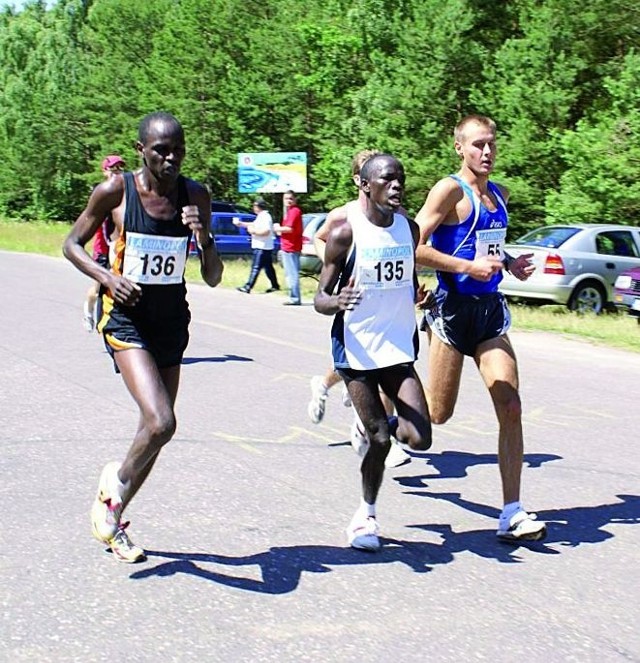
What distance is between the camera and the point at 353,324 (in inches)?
211

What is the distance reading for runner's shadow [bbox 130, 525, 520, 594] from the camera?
486cm

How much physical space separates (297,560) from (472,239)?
74.8 inches

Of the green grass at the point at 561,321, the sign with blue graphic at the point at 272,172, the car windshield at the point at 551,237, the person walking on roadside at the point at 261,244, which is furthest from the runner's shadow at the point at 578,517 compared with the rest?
the sign with blue graphic at the point at 272,172

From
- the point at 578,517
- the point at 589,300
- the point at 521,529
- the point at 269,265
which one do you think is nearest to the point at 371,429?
the point at 521,529

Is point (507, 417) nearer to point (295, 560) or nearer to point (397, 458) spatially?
point (295, 560)

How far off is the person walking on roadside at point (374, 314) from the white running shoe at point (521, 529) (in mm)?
655

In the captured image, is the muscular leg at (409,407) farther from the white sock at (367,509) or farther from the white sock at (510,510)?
the white sock at (510,510)

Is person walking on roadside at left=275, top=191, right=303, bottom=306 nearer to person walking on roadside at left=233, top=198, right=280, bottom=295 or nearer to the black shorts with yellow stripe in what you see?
person walking on roadside at left=233, top=198, right=280, bottom=295

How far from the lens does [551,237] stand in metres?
18.2

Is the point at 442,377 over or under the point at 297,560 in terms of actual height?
over

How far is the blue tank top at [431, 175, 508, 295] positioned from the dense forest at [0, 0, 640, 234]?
60.9ft

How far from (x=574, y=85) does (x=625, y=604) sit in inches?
979

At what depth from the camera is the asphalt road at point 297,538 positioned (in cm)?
423

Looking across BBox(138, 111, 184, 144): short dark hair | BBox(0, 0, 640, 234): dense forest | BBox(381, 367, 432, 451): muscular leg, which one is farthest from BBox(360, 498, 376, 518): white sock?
BBox(0, 0, 640, 234): dense forest
